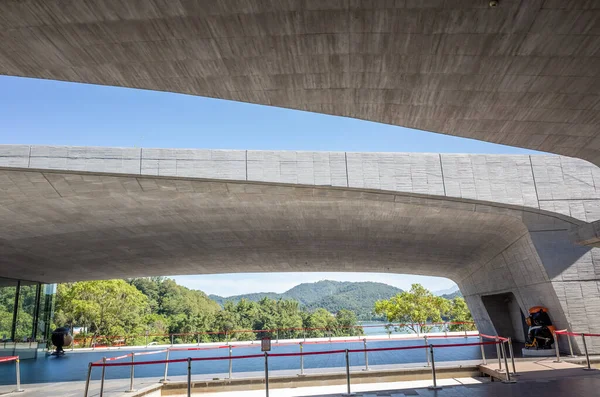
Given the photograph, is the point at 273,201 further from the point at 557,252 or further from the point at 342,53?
the point at 342,53

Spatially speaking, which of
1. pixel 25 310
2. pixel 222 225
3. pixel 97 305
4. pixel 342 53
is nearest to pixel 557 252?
pixel 222 225

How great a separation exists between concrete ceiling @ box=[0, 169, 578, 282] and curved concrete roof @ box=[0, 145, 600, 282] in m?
0.06

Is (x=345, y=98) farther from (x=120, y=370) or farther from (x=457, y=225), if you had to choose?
(x=120, y=370)

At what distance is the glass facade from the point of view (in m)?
24.9

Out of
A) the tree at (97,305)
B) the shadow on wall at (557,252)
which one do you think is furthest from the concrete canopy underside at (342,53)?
the tree at (97,305)

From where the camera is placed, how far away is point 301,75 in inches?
239

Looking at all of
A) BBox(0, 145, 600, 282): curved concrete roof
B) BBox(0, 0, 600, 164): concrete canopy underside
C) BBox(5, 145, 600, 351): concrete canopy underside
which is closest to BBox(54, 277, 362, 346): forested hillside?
BBox(0, 145, 600, 282): curved concrete roof

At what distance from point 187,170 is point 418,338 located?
2215cm

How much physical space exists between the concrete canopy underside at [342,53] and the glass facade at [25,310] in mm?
24155

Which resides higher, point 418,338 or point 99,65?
point 99,65

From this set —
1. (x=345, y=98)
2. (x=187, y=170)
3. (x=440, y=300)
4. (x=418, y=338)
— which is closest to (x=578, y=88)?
(x=345, y=98)

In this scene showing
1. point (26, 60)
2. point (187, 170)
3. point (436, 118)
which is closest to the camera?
point (26, 60)

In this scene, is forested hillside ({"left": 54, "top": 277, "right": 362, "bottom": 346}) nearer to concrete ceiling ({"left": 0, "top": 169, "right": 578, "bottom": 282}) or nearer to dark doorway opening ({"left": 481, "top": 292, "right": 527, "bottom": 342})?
concrete ceiling ({"left": 0, "top": 169, "right": 578, "bottom": 282})

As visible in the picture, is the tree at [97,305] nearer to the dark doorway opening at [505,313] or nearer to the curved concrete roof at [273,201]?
the curved concrete roof at [273,201]
